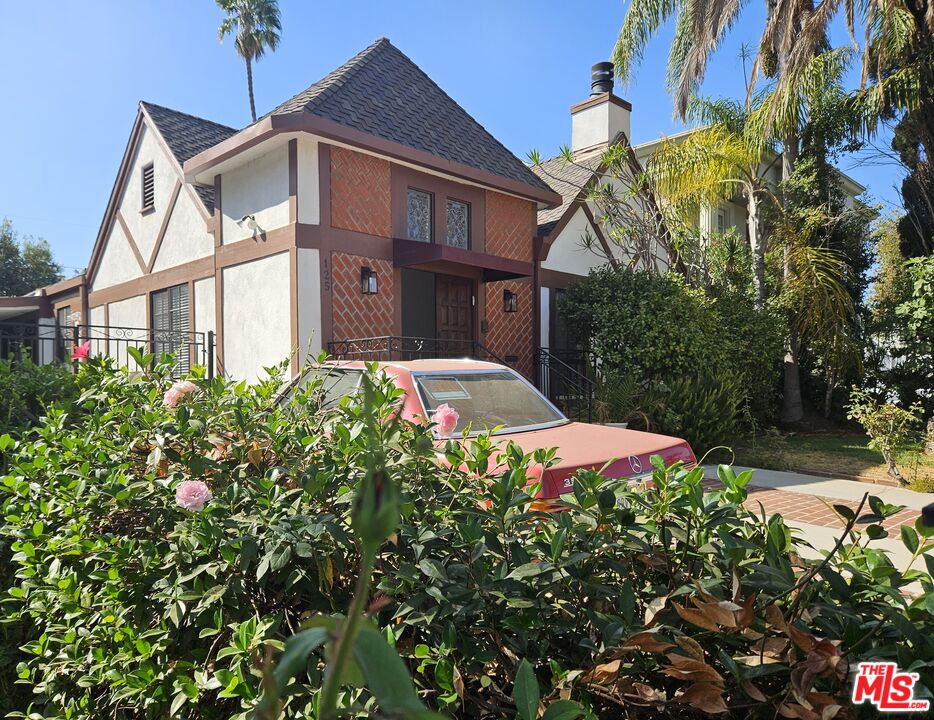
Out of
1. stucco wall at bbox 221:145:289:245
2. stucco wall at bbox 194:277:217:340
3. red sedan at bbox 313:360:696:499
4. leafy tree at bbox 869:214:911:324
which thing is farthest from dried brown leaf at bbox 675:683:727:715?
leafy tree at bbox 869:214:911:324

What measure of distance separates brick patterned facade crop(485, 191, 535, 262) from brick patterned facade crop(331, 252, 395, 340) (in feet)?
9.43

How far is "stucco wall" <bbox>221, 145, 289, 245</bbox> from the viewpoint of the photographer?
10.7m

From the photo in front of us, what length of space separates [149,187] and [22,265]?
2845cm

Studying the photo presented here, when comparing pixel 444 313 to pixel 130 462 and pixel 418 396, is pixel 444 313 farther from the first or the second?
pixel 130 462

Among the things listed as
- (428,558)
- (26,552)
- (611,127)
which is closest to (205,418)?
(26,552)

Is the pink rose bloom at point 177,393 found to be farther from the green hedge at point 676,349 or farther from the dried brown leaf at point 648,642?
the green hedge at point 676,349

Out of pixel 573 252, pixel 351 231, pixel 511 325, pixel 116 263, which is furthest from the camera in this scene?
pixel 116 263

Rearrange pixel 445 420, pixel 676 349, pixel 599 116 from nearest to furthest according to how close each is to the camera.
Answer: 1. pixel 445 420
2. pixel 676 349
3. pixel 599 116

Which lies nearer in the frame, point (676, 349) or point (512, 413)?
point (512, 413)

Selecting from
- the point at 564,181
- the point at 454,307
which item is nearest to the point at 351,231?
the point at 454,307

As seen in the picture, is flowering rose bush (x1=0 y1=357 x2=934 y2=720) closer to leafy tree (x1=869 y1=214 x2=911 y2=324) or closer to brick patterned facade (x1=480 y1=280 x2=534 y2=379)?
brick patterned facade (x1=480 y1=280 x2=534 y2=379)

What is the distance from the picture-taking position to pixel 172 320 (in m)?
14.4

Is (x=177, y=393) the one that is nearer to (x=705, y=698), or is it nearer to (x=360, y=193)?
(x=705, y=698)

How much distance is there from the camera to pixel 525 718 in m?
0.95
